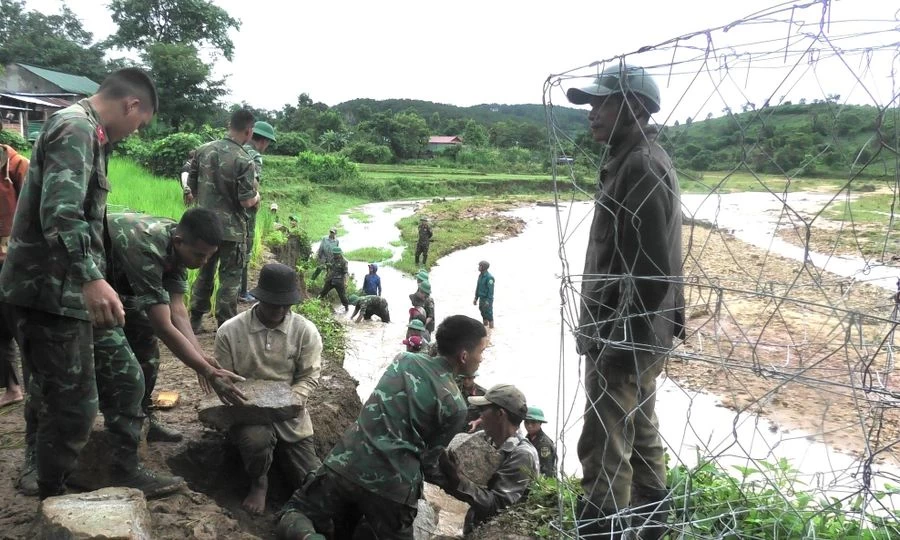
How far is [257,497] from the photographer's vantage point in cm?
331

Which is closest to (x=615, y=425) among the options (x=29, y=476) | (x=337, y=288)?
(x=29, y=476)

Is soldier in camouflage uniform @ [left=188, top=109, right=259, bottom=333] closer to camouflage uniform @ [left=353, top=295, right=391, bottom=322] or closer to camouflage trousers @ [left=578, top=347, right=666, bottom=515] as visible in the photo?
camouflage trousers @ [left=578, top=347, right=666, bottom=515]

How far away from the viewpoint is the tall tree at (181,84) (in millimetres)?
30750

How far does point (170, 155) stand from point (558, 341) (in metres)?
12.2

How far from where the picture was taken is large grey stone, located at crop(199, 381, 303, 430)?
10.1 feet

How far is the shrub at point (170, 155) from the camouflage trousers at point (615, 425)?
1677cm

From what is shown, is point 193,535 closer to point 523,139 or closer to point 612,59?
point 612,59

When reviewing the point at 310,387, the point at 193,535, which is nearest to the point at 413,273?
the point at 310,387

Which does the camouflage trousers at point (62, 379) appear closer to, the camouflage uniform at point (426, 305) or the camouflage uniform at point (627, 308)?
the camouflage uniform at point (627, 308)

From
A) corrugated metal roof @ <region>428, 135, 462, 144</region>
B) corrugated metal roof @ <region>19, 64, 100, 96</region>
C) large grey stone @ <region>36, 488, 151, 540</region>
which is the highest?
corrugated metal roof @ <region>19, 64, 100, 96</region>

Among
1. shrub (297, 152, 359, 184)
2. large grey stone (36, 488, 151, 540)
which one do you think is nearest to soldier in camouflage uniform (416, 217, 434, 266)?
large grey stone (36, 488, 151, 540)

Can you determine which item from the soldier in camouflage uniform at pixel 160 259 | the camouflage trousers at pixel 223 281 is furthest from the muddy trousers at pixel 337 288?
the soldier in camouflage uniform at pixel 160 259

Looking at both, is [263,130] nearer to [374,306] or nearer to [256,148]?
[256,148]

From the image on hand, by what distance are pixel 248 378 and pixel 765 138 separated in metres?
2.88
